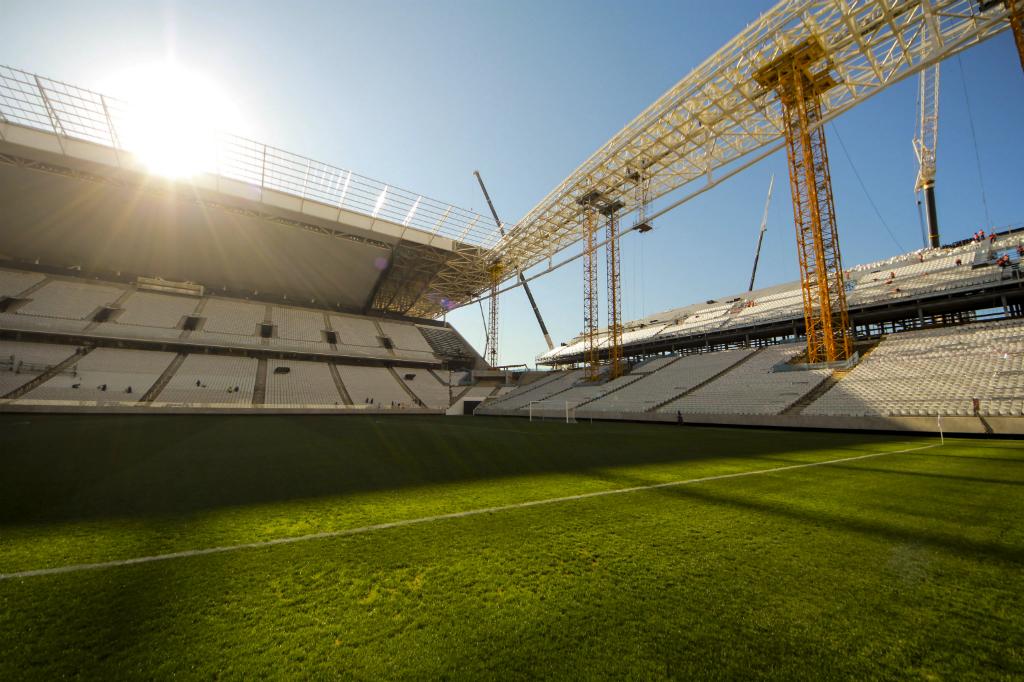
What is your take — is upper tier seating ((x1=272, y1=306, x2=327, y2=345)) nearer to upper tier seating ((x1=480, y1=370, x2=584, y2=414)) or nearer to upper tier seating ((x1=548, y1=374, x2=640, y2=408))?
upper tier seating ((x1=480, y1=370, x2=584, y2=414))

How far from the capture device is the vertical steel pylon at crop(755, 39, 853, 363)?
18.3 m

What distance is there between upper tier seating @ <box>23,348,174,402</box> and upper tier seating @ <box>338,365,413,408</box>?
11699mm

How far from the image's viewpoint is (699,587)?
2523 mm

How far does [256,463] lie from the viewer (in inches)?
291

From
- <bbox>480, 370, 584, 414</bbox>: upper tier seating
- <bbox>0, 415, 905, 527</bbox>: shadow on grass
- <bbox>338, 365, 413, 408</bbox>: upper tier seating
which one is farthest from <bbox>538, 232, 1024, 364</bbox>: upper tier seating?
<bbox>338, 365, 413, 408</bbox>: upper tier seating

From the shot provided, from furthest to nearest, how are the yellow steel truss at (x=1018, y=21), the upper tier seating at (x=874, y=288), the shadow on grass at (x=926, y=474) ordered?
the upper tier seating at (x=874, y=288), the yellow steel truss at (x=1018, y=21), the shadow on grass at (x=926, y=474)

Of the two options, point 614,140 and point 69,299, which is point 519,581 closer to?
point 614,140

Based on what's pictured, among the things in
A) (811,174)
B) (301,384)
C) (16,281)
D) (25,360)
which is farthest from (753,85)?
(16,281)

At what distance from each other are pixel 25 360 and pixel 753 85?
141 feet

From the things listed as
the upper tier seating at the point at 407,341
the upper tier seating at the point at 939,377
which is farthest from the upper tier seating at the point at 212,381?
the upper tier seating at the point at 939,377

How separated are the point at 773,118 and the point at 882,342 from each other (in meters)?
13.4

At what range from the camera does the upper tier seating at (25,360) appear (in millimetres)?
21859

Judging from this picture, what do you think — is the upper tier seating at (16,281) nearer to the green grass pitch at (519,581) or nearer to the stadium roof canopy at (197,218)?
the stadium roof canopy at (197,218)

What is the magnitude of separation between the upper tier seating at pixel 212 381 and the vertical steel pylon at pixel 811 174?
33.7 metres
